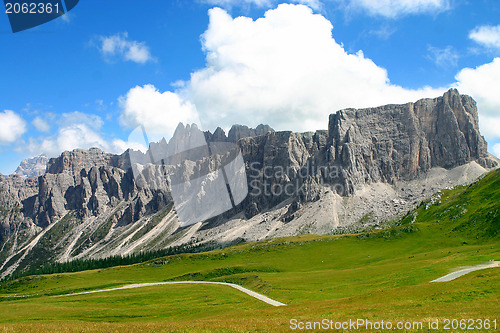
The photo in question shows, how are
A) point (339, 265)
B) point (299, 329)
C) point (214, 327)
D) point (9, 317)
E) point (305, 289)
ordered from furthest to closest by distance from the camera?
1. point (339, 265)
2. point (305, 289)
3. point (9, 317)
4. point (214, 327)
5. point (299, 329)

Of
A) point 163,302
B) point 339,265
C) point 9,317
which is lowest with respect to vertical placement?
point 339,265

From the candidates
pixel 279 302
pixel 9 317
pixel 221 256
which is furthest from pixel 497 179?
pixel 9 317

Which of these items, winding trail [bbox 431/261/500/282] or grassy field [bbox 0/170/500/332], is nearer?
grassy field [bbox 0/170/500/332]

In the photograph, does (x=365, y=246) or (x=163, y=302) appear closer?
(x=163, y=302)

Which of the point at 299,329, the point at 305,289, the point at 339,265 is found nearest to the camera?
the point at 299,329

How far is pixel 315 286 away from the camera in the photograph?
228 feet

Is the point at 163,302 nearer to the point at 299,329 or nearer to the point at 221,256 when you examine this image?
the point at 299,329

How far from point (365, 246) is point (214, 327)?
11727 centimetres

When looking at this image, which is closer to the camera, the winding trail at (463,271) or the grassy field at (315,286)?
the grassy field at (315,286)

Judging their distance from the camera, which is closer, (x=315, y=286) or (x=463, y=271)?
(x=463, y=271)

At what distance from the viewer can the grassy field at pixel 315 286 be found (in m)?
29.2

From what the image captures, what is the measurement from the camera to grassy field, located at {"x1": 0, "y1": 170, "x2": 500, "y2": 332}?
29.2 metres

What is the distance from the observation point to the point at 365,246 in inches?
A: 5162

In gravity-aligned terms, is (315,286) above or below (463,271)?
below
